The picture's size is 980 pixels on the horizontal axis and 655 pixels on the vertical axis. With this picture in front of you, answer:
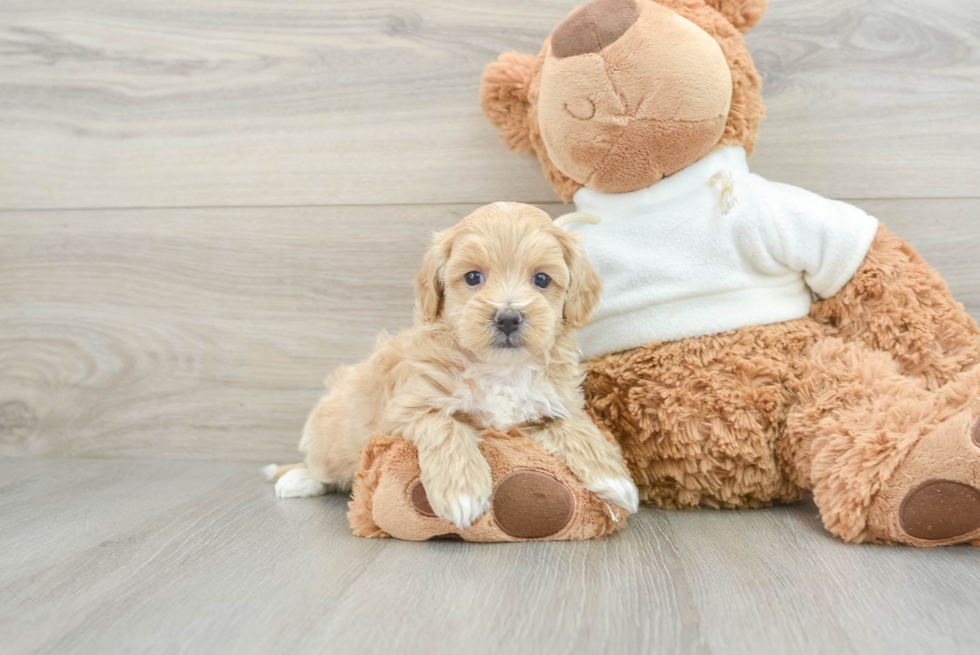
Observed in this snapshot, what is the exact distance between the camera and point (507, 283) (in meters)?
1.09

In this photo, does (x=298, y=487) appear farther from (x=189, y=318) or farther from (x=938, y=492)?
(x=938, y=492)

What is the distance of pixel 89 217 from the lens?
1.76 metres

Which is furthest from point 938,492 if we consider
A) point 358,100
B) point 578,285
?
point 358,100

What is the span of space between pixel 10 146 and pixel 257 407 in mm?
908

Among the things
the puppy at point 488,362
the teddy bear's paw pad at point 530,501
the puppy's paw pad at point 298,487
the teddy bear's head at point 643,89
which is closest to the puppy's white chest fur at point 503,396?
the puppy at point 488,362

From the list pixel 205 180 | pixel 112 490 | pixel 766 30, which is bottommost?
pixel 112 490

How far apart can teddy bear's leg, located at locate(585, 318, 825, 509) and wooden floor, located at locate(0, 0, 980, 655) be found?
0.23 ft

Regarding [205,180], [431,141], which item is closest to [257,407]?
[205,180]

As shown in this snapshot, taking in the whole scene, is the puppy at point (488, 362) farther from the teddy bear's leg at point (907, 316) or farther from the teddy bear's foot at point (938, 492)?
the teddy bear's leg at point (907, 316)

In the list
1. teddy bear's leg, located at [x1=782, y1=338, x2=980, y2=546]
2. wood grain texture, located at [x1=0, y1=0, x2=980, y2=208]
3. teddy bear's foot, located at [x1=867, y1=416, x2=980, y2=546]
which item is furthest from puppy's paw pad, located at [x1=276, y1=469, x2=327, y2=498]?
teddy bear's foot, located at [x1=867, y1=416, x2=980, y2=546]

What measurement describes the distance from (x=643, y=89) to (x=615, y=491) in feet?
2.15

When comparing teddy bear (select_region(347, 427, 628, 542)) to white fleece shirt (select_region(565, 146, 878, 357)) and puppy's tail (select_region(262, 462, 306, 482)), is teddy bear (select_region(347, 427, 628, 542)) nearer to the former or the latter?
white fleece shirt (select_region(565, 146, 878, 357))

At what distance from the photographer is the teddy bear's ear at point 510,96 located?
1.37 m

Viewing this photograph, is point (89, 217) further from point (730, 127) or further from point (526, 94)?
point (730, 127)
